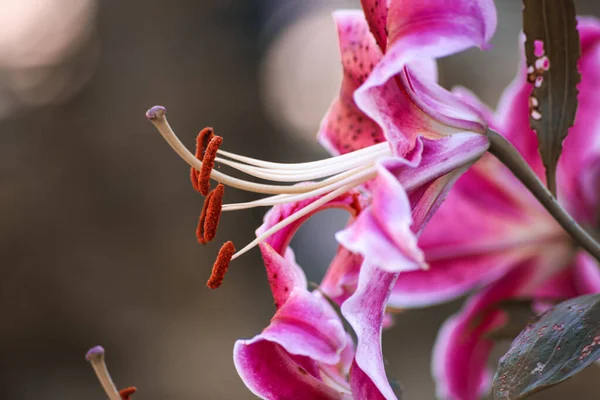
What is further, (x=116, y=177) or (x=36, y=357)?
(x=116, y=177)

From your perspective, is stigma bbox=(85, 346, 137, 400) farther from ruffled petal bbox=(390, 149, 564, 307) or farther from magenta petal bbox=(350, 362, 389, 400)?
ruffled petal bbox=(390, 149, 564, 307)

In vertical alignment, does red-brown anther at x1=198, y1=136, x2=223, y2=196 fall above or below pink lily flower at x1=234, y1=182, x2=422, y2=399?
above

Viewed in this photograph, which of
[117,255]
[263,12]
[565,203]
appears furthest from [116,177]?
[565,203]

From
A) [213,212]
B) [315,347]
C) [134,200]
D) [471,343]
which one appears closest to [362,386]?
[315,347]

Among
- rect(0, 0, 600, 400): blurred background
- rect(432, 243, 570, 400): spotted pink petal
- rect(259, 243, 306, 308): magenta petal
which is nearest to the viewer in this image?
rect(259, 243, 306, 308): magenta petal

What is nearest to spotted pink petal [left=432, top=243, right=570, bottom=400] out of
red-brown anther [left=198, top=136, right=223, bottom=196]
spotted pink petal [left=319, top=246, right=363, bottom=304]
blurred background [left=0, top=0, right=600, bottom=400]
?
spotted pink petal [left=319, top=246, right=363, bottom=304]

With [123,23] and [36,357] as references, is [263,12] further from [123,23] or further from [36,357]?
[36,357]

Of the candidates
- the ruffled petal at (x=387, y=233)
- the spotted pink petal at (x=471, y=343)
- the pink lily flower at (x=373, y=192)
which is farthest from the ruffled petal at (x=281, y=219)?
the spotted pink petal at (x=471, y=343)
